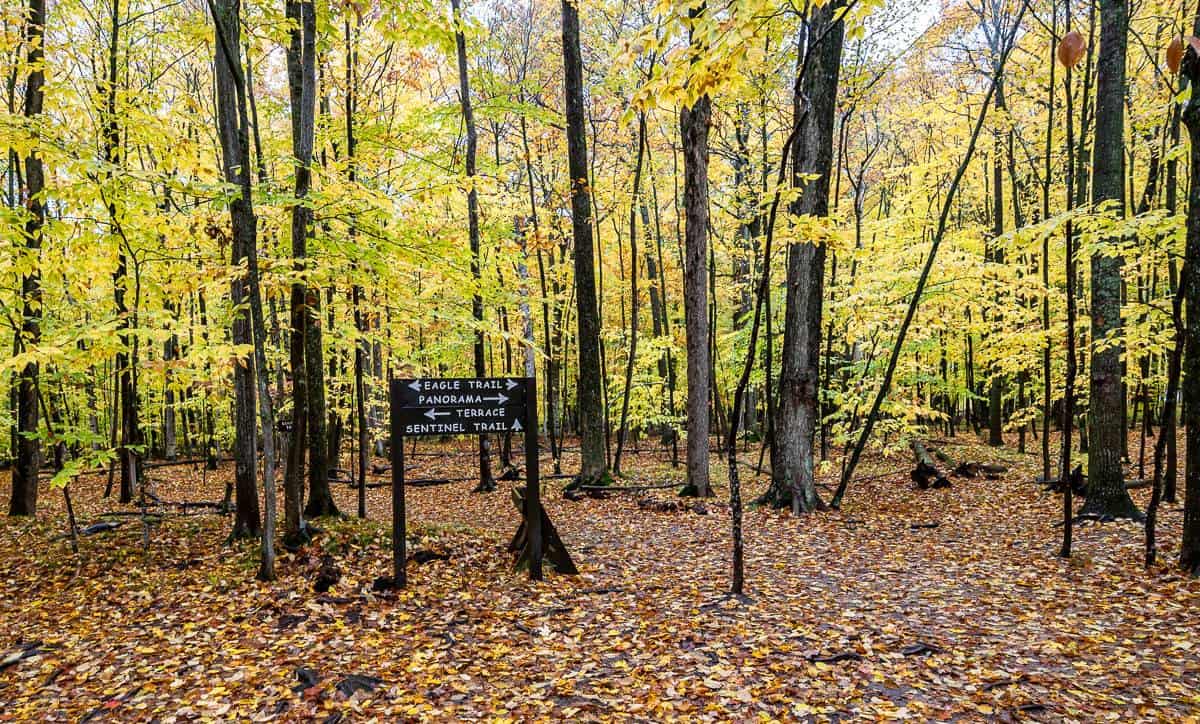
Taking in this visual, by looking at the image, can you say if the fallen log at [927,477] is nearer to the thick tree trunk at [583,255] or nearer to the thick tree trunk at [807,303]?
the thick tree trunk at [807,303]

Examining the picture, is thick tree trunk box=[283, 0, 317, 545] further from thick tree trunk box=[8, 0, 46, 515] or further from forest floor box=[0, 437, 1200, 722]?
thick tree trunk box=[8, 0, 46, 515]

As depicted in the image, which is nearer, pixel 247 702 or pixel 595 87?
pixel 247 702

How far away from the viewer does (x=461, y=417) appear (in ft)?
21.4

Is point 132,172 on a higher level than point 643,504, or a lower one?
higher

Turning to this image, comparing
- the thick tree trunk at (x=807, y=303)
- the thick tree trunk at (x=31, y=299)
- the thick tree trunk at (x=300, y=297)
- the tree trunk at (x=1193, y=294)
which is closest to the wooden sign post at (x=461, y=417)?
the thick tree trunk at (x=300, y=297)

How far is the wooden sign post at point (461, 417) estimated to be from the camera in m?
6.27

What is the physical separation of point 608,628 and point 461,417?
260cm

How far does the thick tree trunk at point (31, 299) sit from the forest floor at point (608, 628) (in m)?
0.55

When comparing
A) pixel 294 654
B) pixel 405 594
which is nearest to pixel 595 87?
pixel 405 594

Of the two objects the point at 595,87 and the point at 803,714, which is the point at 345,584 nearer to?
the point at 803,714

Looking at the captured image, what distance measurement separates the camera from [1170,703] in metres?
3.65

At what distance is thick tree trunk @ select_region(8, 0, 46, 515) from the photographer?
24.0ft

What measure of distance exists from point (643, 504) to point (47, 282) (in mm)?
9029

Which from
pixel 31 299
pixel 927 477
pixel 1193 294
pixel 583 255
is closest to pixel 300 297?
pixel 31 299
